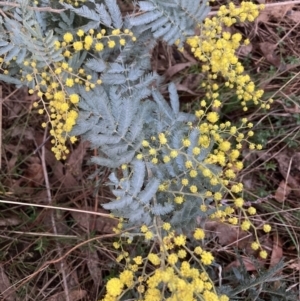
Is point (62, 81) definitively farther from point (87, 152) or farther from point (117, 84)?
point (87, 152)

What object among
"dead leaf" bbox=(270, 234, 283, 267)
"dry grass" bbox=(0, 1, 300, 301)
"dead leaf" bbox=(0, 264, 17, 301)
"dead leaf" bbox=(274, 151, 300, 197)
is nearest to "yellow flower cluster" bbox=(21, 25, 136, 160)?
"dry grass" bbox=(0, 1, 300, 301)

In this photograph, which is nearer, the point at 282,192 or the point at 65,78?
the point at 65,78

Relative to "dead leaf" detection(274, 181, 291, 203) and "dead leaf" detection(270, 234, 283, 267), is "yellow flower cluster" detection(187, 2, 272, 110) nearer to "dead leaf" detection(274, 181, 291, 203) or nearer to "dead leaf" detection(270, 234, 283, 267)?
"dead leaf" detection(274, 181, 291, 203)

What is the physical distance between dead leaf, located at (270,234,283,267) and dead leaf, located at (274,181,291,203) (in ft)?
0.67

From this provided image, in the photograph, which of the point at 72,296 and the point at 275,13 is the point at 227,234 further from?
the point at 275,13

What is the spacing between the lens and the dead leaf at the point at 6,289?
7.91 ft

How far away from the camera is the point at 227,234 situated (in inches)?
101

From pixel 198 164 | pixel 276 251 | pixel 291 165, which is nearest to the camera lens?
pixel 198 164

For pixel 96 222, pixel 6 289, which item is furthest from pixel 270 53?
pixel 6 289

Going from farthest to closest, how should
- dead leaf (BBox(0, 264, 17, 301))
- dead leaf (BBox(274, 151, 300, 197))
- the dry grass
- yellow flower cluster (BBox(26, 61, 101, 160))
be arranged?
dead leaf (BBox(274, 151, 300, 197)) → the dry grass → dead leaf (BBox(0, 264, 17, 301)) → yellow flower cluster (BBox(26, 61, 101, 160))

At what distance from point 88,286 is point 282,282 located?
1.02m

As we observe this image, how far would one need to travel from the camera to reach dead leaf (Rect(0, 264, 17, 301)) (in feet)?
7.91

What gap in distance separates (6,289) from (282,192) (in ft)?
5.11

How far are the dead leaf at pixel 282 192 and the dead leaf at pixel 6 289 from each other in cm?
149
